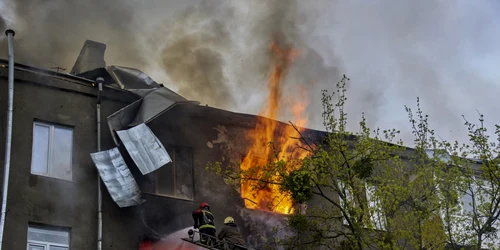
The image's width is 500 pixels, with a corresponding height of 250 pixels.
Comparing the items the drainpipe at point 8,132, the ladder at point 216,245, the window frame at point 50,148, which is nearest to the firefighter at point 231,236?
the ladder at point 216,245

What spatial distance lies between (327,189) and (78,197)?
7793 mm

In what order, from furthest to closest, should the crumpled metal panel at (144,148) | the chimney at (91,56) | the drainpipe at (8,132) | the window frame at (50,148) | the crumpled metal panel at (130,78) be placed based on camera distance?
the chimney at (91,56)
the crumpled metal panel at (130,78)
the crumpled metal panel at (144,148)
the window frame at (50,148)
the drainpipe at (8,132)

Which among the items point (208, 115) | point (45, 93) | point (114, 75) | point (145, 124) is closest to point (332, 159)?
point (208, 115)

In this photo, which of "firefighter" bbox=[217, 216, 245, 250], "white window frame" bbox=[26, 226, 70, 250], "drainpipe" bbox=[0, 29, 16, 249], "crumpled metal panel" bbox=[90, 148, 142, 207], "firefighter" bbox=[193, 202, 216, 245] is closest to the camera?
"drainpipe" bbox=[0, 29, 16, 249]

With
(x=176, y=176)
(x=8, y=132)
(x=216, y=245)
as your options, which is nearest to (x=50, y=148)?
(x=8, y=132)

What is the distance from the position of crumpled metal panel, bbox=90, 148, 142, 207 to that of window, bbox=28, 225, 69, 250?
4.94 ft

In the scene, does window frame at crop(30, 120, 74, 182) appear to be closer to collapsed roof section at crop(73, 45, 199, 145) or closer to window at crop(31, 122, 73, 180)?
window at crop(31, 122, 73, 180)

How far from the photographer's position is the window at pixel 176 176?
18531 millimetres

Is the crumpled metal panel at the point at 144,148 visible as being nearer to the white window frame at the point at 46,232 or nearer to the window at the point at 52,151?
the window at the point at 52,151

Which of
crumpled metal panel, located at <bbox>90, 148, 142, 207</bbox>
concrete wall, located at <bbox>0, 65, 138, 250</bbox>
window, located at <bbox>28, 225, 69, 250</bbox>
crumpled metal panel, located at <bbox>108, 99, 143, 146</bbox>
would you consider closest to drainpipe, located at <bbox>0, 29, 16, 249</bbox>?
concrete wall, located at <bbox>0, 65, 138, 250</bbox>

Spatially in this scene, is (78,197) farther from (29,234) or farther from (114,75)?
(114,75)

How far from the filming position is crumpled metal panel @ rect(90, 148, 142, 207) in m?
17.1

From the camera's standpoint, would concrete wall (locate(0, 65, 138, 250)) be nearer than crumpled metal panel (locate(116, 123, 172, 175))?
Yes

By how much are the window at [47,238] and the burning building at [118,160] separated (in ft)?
0.08
